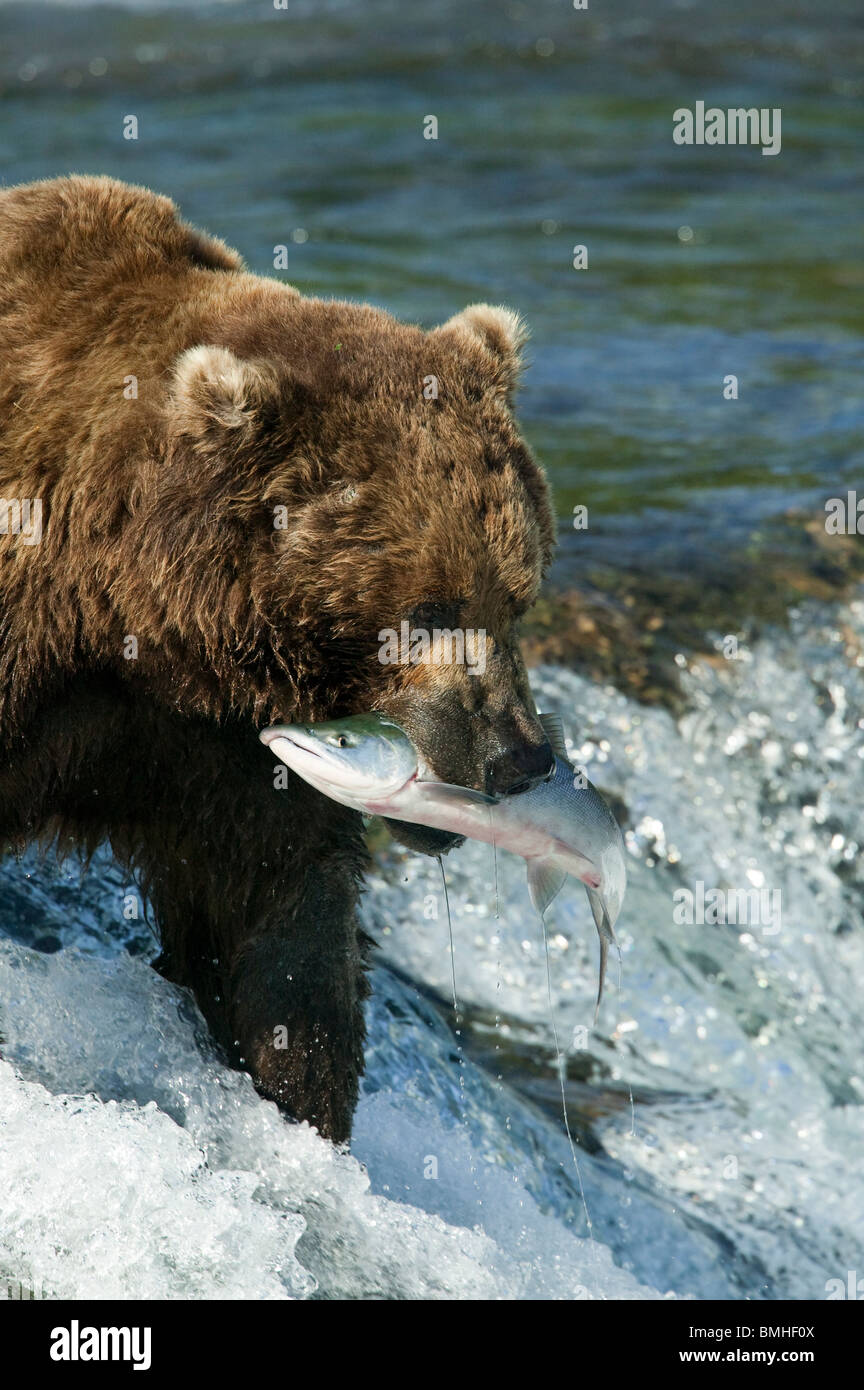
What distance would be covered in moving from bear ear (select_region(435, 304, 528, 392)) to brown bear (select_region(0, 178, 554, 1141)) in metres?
0.01

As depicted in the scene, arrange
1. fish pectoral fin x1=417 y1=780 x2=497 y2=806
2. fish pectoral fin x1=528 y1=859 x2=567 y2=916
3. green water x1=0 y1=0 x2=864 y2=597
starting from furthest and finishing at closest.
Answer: green water x1=0 y1=0 x2=864 y2=597
fish pectoral fin x1=528 y1=859 x2=567 y2=916
fish pectoral fin x1=417 y1=780 x2=497 y2=806

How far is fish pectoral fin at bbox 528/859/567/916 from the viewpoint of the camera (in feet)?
12.2

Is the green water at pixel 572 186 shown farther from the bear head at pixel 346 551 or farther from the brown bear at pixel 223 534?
the bear head at pixel 346 551

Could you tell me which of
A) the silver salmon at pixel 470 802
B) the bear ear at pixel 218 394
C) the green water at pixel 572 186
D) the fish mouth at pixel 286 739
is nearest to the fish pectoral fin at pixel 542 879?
the silver salmon at pixel 470 802

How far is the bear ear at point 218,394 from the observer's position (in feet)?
11.4

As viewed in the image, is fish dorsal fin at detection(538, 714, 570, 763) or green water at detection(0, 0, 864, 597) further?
green water at detection(0, 0, 864, 597)

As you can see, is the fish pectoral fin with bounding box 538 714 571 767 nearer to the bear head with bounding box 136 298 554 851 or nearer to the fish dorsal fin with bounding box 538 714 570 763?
the fish dorsal fin with bounding box 538 714 570 763

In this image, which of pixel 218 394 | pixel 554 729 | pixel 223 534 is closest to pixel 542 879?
pixel 554 729

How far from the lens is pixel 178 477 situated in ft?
11.7

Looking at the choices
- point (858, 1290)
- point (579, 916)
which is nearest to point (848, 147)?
point (579, 916)

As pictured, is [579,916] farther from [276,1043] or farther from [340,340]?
[340,340]

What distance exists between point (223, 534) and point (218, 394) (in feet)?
0.97

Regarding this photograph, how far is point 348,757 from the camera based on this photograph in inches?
132

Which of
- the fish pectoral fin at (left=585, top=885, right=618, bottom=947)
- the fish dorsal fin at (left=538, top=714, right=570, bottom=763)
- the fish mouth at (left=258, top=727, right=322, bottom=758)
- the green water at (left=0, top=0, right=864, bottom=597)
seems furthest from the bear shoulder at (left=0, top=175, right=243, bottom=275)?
the green water at (left=0, top=0, right=864, bottom=597)
